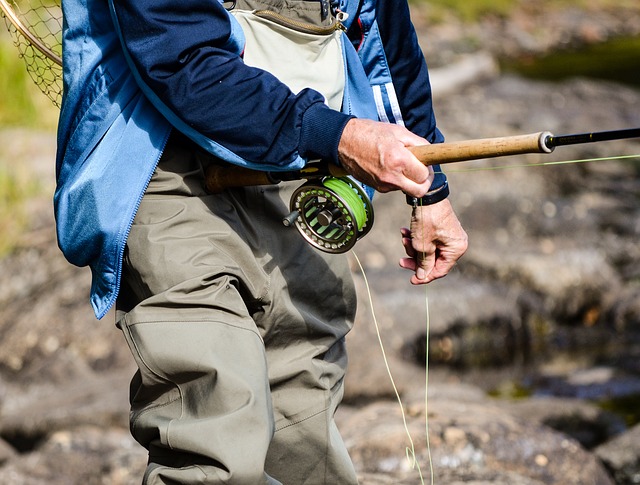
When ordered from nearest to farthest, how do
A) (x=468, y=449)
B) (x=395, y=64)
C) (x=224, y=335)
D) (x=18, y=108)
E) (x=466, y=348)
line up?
(x=224, y=335)
(x=395, y=64)
(x=468, y=449)
(x=466, y=348)
(x=18, y=108)

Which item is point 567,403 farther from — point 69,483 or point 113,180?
point 113,180

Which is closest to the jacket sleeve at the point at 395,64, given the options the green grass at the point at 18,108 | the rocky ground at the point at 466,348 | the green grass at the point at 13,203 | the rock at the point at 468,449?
the rocky ground at the point at 466,348

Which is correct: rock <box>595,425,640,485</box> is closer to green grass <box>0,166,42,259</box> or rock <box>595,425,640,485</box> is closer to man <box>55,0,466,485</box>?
man <box>55,0,466,485</box>

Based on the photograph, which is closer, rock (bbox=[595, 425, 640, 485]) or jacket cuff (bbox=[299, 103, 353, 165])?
jacket cuff (bbox=[299, 103, 353, 165])

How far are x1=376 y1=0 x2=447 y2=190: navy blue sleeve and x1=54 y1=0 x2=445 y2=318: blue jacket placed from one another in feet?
2.30

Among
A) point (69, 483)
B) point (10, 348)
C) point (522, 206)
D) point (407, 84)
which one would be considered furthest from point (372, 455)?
point (522, 206)

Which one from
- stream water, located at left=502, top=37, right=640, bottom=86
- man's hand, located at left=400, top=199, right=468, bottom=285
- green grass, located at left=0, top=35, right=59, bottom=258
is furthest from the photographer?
stream water, located at left=502, top=37, right=640, bottom=86

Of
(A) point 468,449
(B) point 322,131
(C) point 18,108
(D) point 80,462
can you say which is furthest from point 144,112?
(C) point 18,108

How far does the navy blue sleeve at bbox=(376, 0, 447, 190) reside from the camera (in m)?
3.04

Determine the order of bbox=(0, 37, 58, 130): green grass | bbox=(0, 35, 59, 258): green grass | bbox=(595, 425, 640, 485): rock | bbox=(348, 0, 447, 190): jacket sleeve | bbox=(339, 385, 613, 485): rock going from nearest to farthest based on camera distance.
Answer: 1. bbox=(348, 0, 447, 190): jacket sleeve
2. bbox=(339, 385, 613, 485): rock
3. bbox=(595, 425, 640, 485): rock
4. bbox=(0, 35, 59, 258): green grass
5. bbox=(0, 37, 58, 130): green grass

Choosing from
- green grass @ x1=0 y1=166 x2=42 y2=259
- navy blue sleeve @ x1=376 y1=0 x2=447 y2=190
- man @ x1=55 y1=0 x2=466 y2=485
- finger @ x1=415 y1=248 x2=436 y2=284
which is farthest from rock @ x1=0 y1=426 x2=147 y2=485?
green grass @ x1=0 y1=166 x2=42 y2=259

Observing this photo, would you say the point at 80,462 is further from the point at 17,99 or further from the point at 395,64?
the point at 17,99

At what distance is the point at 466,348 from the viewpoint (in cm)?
729

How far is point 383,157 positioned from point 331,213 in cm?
35
